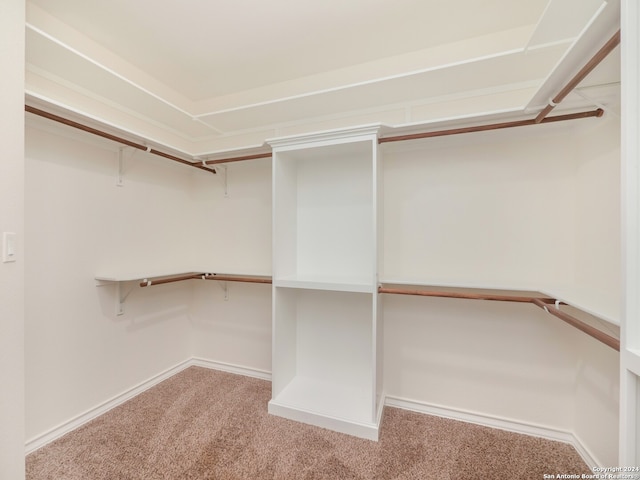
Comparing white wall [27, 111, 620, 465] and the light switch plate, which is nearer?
the light switch plate

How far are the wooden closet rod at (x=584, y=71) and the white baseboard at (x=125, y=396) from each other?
2.79 m

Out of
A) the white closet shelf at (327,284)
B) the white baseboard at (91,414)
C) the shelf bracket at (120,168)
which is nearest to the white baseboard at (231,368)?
the white baseboard at (91,414)

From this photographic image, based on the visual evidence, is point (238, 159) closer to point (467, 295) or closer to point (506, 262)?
point (467, 295)

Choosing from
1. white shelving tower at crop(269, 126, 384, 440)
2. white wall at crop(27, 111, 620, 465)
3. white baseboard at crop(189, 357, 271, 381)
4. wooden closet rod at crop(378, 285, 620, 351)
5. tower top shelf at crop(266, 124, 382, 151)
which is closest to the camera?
wooden closet rod at crop(378, 285, 620, 351)

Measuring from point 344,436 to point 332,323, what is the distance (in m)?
0.78

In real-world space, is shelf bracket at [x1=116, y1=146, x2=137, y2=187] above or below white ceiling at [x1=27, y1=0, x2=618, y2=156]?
below

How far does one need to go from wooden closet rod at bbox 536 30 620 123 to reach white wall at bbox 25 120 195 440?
2849mm

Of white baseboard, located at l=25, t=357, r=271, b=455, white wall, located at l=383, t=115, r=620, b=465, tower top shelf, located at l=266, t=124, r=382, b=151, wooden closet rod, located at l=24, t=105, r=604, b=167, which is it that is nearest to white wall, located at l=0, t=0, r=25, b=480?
wooden closet rod, located at l=24, t=105, r=604, b=167

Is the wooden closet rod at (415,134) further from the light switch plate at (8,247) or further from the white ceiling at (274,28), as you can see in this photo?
the light switch plate at (8,247)

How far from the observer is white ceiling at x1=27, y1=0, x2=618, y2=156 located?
1673mm

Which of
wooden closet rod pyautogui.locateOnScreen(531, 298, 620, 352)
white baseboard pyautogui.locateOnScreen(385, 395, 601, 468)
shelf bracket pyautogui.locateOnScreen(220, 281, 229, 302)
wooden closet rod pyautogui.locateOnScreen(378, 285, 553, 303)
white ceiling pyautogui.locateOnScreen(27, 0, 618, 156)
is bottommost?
white baseboard pyautogui.locateOnScreen(385, 395, 601, 468)

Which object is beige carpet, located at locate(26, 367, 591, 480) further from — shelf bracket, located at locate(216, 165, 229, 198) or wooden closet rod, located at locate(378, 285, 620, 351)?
shelf bracket, located at locate(216, 165, 229, 198)

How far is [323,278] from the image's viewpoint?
212 cm

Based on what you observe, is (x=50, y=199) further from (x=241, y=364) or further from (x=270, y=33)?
(x=241, y=364)
